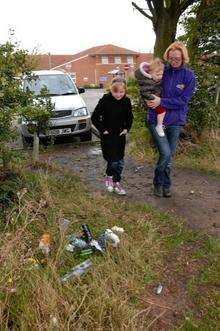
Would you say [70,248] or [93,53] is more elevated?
[93,53]

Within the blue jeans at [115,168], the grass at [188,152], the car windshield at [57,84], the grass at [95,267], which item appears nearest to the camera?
the grass at [95,267]

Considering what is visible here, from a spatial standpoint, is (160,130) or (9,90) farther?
(160,130)

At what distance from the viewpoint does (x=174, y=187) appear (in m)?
7.24

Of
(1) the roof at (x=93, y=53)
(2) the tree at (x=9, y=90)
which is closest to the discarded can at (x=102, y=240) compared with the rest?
(2) the tree at (x=9, y=90)

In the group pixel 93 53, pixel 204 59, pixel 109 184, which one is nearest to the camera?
pixel 109 184

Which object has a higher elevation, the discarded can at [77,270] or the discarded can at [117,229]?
the discarded can at [117,229]

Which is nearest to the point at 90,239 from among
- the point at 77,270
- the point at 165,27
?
the point at 77,270

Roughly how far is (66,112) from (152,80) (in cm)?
496

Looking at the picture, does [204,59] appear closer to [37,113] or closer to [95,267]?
[37,113]

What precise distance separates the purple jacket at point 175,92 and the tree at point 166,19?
351 cm

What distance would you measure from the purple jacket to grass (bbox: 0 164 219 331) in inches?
47.5

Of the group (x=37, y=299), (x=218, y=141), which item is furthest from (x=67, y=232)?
A: (x=218, y=141)

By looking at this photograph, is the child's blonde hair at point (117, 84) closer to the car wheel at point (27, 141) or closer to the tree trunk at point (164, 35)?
the tree trunk at point (164, 35)

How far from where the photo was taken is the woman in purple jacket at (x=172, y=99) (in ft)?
19.8
